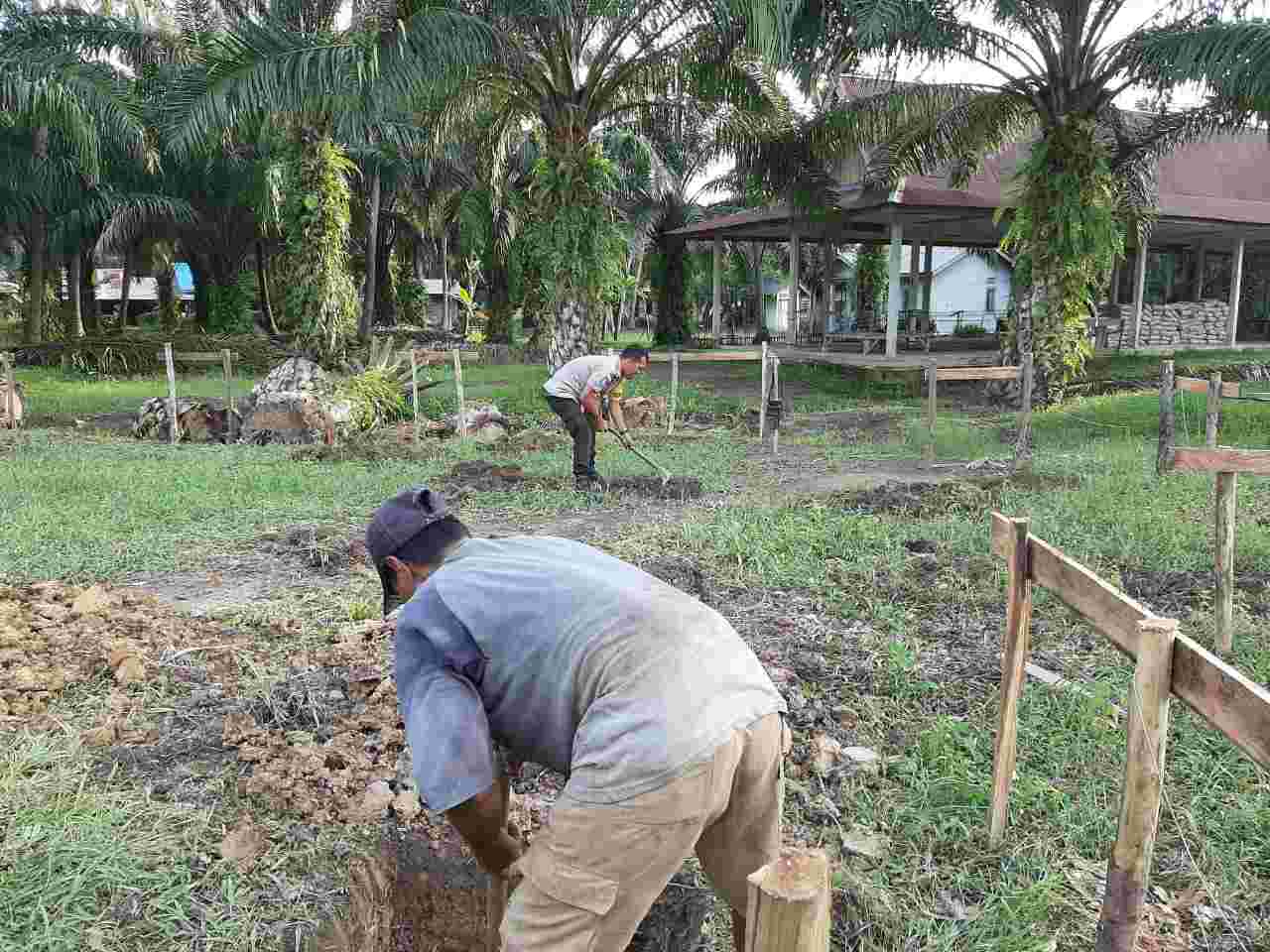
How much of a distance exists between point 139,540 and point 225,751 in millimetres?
3657

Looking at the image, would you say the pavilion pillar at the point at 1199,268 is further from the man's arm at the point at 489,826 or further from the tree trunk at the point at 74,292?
the tree trunk at the point at 74,292

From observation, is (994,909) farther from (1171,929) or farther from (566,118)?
(566,118)

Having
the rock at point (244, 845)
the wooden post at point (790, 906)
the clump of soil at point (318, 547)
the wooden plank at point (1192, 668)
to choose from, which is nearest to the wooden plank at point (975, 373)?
the clump of soil at point (318, 547)

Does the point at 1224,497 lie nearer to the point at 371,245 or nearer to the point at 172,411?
the point at 172,411

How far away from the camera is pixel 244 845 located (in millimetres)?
3020

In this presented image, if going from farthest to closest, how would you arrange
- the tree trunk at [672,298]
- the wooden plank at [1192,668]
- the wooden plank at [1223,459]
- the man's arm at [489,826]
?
the tree trunk at [672,298], the wooden plank at [1223,459], the man's arm at [489,826], the wooden plank at [1192,668]

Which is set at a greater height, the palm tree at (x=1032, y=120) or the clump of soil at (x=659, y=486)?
the palm tree at (x=1032, y=120)

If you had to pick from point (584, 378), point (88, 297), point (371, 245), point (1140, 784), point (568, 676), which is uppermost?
point (371, 245)

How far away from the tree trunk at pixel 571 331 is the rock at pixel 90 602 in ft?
32.4

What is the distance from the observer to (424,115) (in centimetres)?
1398

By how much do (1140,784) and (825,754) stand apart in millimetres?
1648

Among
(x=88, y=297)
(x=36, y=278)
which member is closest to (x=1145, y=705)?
(x=36, y=278)

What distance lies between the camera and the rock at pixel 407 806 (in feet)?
10.6

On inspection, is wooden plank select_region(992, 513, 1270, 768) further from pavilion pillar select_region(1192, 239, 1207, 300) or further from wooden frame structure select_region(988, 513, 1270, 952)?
pavilion pillar select_region(1192, 239, 1207, 300)
